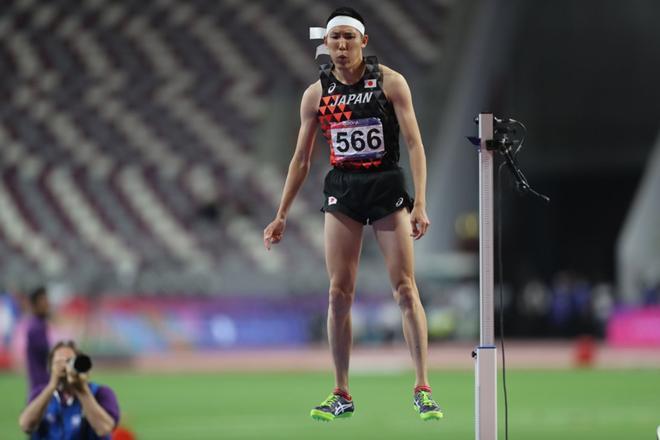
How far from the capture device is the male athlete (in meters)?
6.75

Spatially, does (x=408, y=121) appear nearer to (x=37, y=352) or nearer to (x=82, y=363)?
(x=82, y=363)

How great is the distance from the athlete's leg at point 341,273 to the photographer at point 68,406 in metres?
1.85

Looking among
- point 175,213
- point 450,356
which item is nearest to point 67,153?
point 175,213

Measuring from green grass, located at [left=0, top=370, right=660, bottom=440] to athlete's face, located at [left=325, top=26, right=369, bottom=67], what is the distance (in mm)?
11204

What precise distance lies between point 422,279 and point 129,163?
10896 millimetres

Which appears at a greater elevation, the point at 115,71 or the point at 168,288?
the point at 115,71

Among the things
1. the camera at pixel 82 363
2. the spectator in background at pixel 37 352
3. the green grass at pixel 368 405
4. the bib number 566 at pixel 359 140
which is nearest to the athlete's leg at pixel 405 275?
the bib number 566 at pixel 359 140

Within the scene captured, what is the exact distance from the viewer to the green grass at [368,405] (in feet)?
59.9

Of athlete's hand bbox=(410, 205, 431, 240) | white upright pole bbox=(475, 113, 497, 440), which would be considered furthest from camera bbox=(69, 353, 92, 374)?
white upright pole bbox=(475, 113, 497, 440)

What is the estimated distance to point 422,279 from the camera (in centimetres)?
3534

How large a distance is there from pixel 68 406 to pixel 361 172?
3.16 m

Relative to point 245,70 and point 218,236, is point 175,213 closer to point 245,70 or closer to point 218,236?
point 218,236

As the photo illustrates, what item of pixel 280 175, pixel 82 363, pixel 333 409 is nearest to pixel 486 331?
pixel 333 409

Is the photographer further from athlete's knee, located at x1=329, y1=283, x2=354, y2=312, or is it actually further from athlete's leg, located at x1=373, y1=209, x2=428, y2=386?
athlete's leg, located at x1=373, y1=209, x2=428, y2=386
